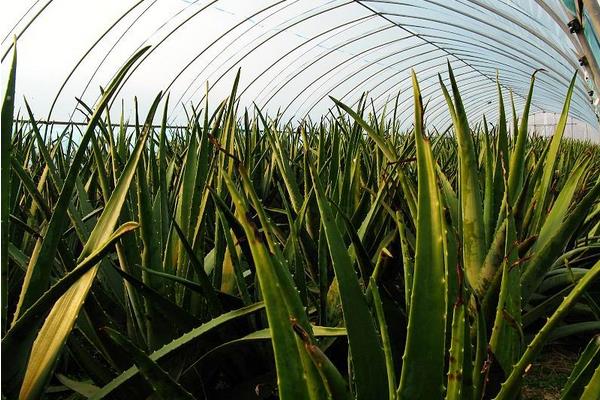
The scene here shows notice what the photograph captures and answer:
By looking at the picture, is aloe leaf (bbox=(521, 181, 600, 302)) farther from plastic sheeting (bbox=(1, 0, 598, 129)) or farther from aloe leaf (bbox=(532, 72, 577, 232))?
plastic sheeting (bbox=(1, 0, 598, 129))

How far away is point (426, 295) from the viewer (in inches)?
14.6

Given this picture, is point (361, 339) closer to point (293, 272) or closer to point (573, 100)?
point (293, 272)

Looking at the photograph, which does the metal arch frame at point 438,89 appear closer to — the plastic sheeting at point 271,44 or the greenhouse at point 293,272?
the plastic sheeting at point 271,44

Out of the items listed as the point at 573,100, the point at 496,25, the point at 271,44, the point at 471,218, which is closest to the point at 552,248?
the point at 471,218

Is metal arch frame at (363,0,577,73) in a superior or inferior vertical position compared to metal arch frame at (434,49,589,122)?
superior

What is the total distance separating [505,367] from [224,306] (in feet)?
1.17

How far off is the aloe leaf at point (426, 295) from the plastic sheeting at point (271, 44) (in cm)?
387

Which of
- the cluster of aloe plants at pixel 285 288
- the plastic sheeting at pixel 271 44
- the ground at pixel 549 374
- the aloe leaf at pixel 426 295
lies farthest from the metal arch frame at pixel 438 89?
the aloe leaf at pixel 426 295

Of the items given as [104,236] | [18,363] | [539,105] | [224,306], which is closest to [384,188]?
[224,306]

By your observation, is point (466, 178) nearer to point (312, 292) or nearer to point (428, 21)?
point (312, 292)

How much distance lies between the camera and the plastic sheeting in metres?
5.41

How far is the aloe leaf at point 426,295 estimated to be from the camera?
14.2 inches

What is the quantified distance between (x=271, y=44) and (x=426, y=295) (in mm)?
7662

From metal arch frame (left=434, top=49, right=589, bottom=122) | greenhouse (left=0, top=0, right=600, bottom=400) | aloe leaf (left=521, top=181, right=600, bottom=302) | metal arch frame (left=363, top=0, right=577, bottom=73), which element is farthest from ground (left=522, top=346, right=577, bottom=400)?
metal arch frame (left=434, top=49, right=589, bottom=122)
